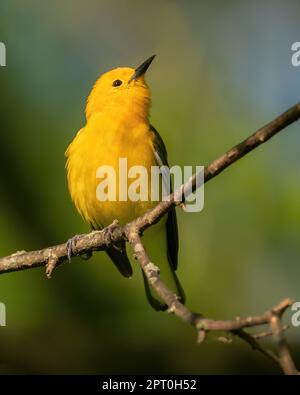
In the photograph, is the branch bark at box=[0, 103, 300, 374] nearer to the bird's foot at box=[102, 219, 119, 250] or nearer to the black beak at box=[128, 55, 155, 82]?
the bird's foot at box=[102, 219, 119, 250]

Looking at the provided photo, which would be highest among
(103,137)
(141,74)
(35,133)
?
(141,74)

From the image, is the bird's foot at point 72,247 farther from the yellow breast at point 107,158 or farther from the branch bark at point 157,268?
the yellow breast at point 107,158

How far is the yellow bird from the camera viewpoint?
4867mm

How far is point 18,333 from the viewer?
3.00 metres

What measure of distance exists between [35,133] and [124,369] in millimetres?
1146

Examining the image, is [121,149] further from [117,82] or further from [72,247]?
[72,247]

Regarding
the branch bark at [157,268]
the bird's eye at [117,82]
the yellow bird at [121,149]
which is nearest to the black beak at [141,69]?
the yellow bird at [121,149]

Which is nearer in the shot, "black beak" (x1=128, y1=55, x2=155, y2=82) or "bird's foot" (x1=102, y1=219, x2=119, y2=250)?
"bird's foot" (x1=102, y1=219, x2=119, y2=250)

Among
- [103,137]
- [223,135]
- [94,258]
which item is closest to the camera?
[94,258]

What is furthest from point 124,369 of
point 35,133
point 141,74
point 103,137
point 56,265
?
point 141,74

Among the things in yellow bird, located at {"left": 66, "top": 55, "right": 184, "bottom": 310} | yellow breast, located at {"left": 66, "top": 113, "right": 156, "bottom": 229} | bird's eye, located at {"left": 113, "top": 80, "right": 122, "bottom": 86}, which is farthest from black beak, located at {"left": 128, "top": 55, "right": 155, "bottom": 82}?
yellow breast, located at {"left": 66, "top": 113, "right": 156, "bottom": 229}

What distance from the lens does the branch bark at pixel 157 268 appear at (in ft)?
6.12

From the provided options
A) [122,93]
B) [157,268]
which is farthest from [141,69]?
[157,268]
